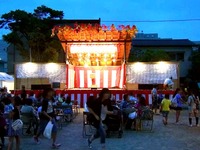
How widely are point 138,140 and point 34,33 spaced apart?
26386 millimetres

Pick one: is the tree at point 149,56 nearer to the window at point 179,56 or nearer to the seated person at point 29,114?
the window at point 179,56

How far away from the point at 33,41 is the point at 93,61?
9104 mm

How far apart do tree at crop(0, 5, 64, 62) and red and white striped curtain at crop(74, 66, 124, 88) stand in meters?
8.18

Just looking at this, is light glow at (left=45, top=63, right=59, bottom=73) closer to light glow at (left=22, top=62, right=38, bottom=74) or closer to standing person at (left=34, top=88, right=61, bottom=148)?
light glow at (left=22, top=62, right=38, bottom=74)

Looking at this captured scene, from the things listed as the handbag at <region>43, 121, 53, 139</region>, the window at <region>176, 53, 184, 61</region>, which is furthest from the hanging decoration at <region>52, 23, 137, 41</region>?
the window at <region>176, 53, 184, 61</region>

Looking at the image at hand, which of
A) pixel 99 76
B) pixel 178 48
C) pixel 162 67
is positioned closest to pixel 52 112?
pixel 162 67

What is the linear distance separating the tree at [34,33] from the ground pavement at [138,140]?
908 inches

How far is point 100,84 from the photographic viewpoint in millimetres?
28594

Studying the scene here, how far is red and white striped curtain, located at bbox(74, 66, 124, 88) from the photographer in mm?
28547

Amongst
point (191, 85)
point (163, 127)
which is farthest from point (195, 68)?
point (163, 127)

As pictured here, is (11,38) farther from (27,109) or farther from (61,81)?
(27,109)

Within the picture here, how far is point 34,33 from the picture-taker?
3575cm

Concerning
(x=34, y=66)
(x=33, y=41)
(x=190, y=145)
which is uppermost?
(x=33, y=41)

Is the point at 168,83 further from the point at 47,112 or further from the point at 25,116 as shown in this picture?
the point at 47,112
